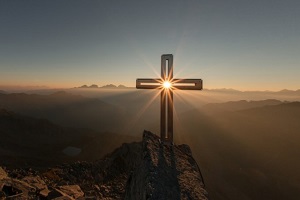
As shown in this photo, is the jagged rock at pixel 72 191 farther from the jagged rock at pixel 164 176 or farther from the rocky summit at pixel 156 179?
the jagged rock at pixel 164 176

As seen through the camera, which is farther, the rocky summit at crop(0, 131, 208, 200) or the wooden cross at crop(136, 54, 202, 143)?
the wooden cross at crop(136, 54, 202, 143)

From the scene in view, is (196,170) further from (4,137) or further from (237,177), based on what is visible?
(4,137)

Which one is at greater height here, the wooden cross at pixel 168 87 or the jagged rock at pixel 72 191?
the wooden cross at pixel 168 87

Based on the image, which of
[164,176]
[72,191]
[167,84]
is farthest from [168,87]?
[72,191]

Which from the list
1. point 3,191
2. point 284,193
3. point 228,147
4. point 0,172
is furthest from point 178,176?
point 228,147

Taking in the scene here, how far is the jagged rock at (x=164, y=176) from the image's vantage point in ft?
11.7

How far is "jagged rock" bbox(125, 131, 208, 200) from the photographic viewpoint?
141 inches

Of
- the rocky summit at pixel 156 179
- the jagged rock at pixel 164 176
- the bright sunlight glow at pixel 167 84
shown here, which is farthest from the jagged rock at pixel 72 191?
the bright sunlight glow at pixel 167 84

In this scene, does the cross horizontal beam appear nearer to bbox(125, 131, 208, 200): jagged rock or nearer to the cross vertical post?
the cross vertical post

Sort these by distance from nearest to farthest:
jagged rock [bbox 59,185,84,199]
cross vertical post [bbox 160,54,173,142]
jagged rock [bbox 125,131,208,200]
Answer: jagged rock [bbox 125,131,208,200] < cross vertical post [bbox 160,54,173,142] < jagged rock [bbox 59,185,84,199]

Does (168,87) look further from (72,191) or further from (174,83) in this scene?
(72,191)

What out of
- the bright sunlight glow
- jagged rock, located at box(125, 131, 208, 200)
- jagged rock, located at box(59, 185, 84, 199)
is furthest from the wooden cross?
jagged rock, located at box(59, 185, 84, 199)

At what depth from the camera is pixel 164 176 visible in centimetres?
391

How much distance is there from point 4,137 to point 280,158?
323 feet
